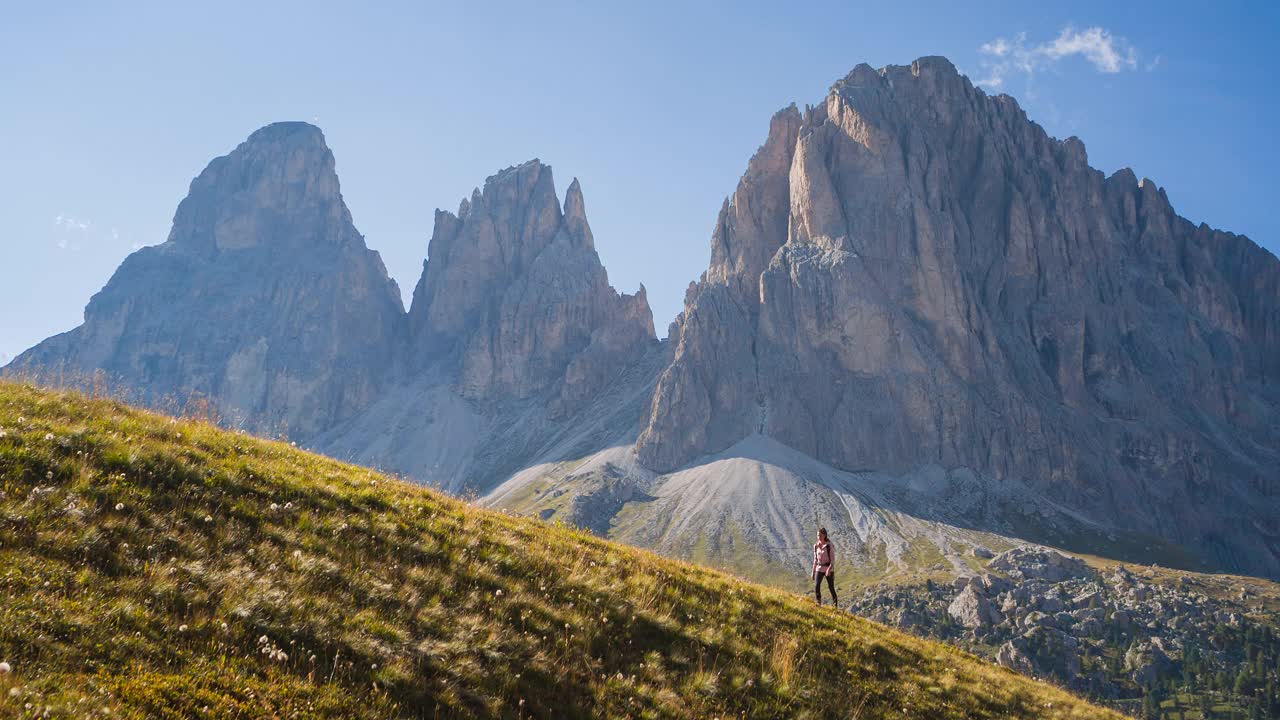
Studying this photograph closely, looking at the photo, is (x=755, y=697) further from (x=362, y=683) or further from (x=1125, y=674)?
(x=1125, y=674)

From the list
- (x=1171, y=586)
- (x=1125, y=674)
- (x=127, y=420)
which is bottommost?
(x=1125, y=674)

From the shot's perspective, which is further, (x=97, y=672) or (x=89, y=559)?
(x=89, y=559)

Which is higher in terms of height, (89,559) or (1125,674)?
(89,559)

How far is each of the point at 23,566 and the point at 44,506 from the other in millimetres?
1867

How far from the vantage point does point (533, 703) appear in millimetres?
10656

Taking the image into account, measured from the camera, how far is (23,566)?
9227 mm

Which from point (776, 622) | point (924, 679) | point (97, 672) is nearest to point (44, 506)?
point (97, 672)

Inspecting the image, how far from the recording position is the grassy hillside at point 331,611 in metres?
8.70

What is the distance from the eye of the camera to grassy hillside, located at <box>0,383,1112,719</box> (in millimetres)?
8695

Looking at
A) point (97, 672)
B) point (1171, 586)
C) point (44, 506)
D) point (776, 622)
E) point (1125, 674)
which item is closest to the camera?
point (97, 672)

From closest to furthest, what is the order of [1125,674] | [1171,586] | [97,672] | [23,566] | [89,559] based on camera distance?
[97,672] < [23,566] < [89,559] < [1125,674] < [1171,586]

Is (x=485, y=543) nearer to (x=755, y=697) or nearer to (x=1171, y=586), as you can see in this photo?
(x=755, y=697)

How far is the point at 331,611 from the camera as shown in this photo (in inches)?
429

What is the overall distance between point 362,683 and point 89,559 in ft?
14.1
